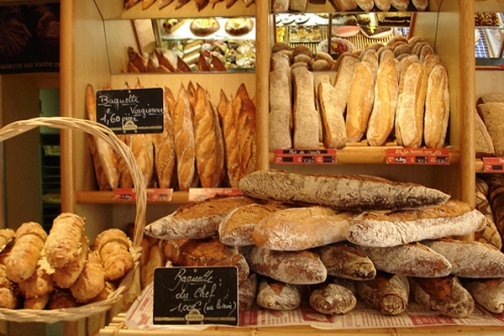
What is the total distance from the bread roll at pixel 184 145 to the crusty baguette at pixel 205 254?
75 centimetres

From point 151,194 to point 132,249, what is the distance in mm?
632

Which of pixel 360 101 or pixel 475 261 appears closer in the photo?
pixel 475 261

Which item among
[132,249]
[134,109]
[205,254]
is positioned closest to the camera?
[205,254]

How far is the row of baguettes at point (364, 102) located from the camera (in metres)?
1.74

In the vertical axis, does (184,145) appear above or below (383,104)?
below

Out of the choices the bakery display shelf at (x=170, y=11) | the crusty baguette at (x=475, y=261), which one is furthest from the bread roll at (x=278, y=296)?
the bakery display shelf at (x=170, y=11)

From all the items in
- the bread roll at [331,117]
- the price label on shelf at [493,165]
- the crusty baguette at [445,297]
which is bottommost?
the crusty baguette at [445,297]

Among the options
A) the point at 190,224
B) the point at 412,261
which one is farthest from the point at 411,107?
the point at 190,224

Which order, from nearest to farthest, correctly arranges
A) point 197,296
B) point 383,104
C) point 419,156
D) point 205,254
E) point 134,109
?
point 197,296 → point 205,254 → point 134,109 → point 419,156 → point 383,104

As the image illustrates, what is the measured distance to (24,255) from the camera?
1.05 metres

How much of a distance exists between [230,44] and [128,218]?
0.98 metres

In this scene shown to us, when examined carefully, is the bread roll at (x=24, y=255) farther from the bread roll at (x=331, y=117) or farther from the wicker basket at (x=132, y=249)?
the bread roll at (x=331, y=117)

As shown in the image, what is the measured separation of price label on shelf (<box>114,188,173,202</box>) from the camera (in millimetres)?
1806

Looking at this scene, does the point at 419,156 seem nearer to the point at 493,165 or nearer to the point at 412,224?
the point at 493,165
